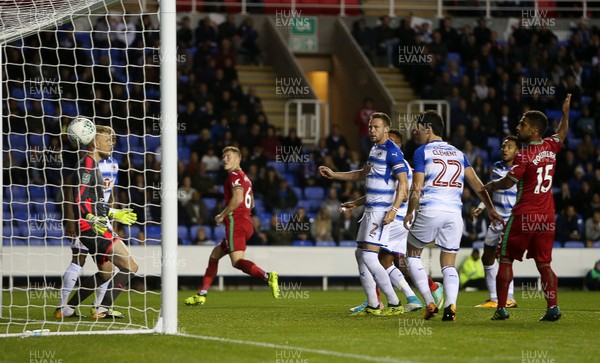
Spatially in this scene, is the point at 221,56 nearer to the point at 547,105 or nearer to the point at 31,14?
the point at 547,105

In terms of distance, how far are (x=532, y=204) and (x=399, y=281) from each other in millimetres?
2017

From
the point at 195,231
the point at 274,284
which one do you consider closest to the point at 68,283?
the point at 274,284

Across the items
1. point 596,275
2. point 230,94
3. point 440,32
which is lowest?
point 596,275

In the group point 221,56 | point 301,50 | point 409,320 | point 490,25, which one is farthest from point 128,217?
point 490,25

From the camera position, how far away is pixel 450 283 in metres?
9.64

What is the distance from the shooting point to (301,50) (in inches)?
977

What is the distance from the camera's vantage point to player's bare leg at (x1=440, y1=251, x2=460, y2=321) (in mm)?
9663

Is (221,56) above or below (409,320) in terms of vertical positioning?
above

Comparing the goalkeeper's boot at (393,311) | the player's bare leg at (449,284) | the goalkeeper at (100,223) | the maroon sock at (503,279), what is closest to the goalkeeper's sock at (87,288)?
the goalkeeper at (100,223)

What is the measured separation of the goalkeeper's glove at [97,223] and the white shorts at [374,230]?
256 centimetres

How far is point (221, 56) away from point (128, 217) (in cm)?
1326

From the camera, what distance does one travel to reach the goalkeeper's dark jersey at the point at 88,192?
396 inches

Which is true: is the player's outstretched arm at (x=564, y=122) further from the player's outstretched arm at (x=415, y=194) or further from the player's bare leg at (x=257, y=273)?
the player's bare leg at (x=257, y=273)

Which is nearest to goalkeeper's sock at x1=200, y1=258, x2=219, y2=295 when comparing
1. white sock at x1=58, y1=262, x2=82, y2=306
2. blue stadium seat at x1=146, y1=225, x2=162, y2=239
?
white sock at x1=58, y1=262, x2=82, y2=306
